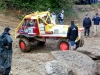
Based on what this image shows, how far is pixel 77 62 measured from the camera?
36.5 feet

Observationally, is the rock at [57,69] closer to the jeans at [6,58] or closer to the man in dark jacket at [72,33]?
the jeans at [6,58]

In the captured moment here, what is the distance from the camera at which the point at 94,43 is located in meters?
17.3

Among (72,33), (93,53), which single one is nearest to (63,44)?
(72,33)

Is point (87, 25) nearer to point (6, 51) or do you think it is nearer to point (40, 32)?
point (40, 32)

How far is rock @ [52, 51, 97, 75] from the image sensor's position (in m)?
10.6

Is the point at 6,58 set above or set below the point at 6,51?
below

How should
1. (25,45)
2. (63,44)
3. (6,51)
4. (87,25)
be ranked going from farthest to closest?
(87,25) < (25,45) < (63,44) < (6,51)

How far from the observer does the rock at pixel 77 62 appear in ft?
34.7

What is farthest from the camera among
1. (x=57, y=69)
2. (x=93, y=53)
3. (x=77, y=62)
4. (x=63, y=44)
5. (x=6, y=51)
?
(x=63, y=44)

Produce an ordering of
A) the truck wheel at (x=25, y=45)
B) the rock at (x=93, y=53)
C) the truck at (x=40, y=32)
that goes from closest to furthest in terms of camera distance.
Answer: the rock at (x=93, y=53), the truck at (x=40, y=32), the truck wheel at (x=25, y=45)

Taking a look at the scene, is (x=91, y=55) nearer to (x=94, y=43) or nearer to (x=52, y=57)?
(x=52, y=57)

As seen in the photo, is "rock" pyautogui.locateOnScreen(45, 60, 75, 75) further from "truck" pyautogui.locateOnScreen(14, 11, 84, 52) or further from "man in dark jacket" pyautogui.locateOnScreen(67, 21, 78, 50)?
"truck" pyautogui.locateOnScreen(14, 11, 84, 52)

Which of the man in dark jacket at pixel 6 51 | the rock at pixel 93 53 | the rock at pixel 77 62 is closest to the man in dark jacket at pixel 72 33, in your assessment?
the rock at pixel 93 53

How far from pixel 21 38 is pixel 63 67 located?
6403 mm
